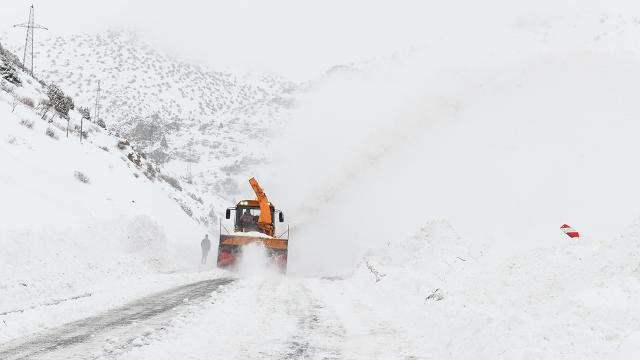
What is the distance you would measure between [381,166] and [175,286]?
2818 cm

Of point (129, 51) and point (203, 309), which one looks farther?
point (129, 51)

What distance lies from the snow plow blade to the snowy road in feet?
31.3

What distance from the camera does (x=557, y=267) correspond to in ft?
29.9

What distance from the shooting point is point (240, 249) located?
19797 millimetres

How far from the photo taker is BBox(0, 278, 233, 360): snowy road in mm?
5637

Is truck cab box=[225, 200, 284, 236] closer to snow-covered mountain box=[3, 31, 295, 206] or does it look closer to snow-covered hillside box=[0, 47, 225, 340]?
snow-covered hillside box=[0, 47, 225, 340]

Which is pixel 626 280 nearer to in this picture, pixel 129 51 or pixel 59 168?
pixel 59 168

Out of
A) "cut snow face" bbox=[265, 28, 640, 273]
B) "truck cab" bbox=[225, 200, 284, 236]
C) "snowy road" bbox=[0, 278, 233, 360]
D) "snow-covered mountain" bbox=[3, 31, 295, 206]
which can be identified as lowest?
"snowy road" bbox=[0, 278, 233, 360]

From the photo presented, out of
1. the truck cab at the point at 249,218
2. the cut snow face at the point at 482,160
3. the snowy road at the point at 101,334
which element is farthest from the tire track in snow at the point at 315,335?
the truck cab at the point at 249,218

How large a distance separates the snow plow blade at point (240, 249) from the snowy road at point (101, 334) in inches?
376

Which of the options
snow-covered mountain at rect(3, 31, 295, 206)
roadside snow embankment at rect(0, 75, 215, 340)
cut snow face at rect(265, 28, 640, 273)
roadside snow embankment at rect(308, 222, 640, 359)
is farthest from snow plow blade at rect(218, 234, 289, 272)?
snow-covered mountain at rect(3, 31, 295, 206)

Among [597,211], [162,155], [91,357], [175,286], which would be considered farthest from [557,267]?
[162,155]

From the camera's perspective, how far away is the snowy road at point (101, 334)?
18.5 ft

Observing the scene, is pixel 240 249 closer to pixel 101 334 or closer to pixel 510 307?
pixel 510 307
